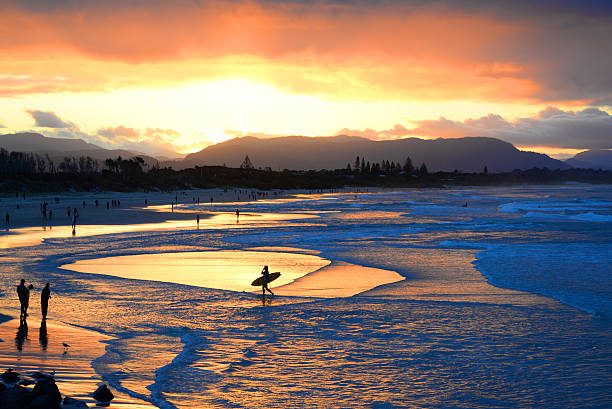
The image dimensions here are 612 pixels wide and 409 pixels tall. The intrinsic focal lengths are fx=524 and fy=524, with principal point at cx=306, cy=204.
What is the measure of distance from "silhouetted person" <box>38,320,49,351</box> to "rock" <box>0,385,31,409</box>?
4598mm

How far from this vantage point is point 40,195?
344 ft

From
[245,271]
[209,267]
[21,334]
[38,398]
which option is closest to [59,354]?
[21,334]

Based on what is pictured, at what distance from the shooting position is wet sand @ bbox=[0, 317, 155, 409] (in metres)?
9.79

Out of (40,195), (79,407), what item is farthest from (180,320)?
(40,195)

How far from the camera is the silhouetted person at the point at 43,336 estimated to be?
12.8 m

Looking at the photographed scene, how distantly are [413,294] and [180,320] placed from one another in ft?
28.0

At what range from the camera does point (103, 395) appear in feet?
30.5

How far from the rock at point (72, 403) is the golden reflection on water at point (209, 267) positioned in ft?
37.7

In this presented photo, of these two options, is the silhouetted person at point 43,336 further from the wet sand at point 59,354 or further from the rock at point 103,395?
the rock at point 103,395

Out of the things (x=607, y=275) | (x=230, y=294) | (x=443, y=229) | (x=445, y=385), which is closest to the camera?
(x=445, y=385)

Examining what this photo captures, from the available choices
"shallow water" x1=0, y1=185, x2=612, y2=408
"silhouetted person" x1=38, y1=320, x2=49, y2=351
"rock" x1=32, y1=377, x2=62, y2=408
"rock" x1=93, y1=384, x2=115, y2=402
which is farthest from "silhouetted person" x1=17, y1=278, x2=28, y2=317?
"rock" x1=32, y1=377, x2=62, y2=408

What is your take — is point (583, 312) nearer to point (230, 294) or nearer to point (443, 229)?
point (230, 294)

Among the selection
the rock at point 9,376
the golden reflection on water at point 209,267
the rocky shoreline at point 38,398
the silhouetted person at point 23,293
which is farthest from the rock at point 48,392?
the golden reflection on water at point 209,267

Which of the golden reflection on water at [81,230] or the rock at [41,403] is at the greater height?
the rock at [41,403]
